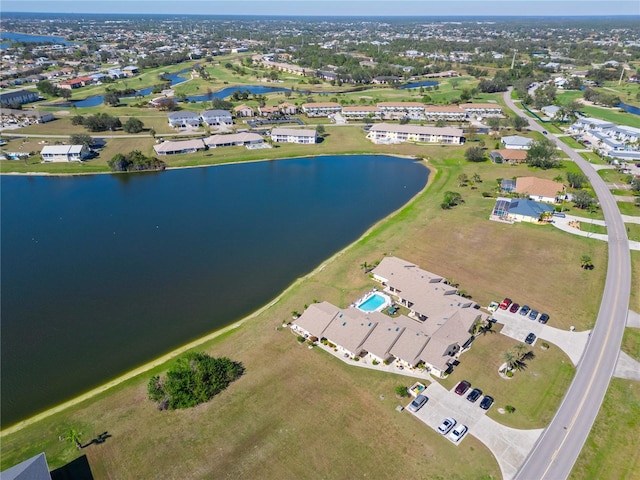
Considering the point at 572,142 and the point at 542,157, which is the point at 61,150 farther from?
the point at 572,142

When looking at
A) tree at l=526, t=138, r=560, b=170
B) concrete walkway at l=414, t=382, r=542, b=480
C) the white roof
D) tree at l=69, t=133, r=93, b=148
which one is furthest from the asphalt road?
tree at l=69, t=133, r=93, b=148

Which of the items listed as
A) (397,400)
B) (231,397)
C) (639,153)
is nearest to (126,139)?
(231,397)

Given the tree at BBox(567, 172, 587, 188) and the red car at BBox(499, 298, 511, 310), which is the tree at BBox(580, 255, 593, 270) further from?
the tree at BBox(567, 172, 587, 188)

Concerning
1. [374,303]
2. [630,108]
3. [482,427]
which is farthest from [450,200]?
[630,108]

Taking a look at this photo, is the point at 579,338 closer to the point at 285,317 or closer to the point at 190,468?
the point at 285,317

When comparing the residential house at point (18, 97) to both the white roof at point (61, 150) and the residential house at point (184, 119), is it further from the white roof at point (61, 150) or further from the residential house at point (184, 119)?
the residential house at point (184, 119)

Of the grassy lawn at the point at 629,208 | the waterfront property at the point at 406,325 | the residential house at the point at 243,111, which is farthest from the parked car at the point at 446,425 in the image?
the residential house at the point at 243,111
